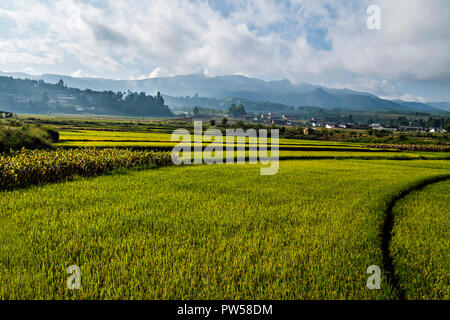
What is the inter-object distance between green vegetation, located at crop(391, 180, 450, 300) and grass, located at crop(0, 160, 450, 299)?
1.46 feet

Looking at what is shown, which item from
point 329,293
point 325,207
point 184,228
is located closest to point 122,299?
point 184,228

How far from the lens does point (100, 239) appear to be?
5.41 meters

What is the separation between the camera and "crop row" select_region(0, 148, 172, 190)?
9.84 metres

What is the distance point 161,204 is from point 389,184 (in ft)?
38.5

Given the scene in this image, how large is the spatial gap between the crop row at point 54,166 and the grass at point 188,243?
1.22m

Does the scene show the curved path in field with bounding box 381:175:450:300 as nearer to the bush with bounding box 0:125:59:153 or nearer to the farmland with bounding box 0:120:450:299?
the farmland with bounding box 0:120:450:299

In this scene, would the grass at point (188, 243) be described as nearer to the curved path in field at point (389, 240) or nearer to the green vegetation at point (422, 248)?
the curved path in field at point (389, 240)

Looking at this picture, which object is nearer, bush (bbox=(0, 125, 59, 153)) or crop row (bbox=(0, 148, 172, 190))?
crop row (bbox=(0, 148, 172, 190))

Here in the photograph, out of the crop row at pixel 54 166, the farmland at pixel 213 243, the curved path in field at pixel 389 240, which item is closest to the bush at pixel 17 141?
the crop row at pixel 54 166

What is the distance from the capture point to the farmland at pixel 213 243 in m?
3.93

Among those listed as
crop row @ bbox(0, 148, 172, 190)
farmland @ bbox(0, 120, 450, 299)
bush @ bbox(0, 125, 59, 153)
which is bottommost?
farmland @ bbox(0, 120, 450, 299)

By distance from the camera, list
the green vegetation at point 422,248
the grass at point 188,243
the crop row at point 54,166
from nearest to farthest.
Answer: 1. the grass at point 188,243
2. the green vegetation at point 422,248
3. the crop row at point 54,166

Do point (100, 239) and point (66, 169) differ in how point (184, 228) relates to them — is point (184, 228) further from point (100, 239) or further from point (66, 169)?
point (66, 169)

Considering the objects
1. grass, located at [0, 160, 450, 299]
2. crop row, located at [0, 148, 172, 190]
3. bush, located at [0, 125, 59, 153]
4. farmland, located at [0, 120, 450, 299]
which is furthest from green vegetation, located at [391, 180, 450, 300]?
bush, located at [0, 125, 59, 153]
